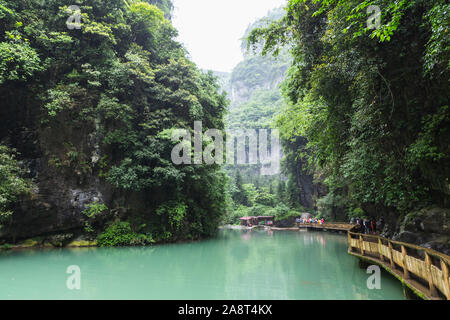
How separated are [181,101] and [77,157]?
5.80 m

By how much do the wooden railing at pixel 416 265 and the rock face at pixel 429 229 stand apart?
345 millimetres

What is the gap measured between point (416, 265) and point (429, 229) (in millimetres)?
2351

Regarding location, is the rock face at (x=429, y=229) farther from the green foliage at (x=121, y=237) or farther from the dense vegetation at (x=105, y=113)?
the green foliage at (x=121, y=237)

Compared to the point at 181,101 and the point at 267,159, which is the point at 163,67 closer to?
the point at 181,101

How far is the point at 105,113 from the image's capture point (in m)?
12.5

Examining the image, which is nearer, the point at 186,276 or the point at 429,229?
the point at 429,229

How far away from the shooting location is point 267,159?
56375mm

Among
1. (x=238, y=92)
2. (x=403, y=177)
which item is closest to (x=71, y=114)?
(x=403, y=177)

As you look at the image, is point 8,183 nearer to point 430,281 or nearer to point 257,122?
point 430,281

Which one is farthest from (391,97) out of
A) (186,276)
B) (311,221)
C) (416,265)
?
(311,221)

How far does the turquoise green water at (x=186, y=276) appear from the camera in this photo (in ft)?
17.5

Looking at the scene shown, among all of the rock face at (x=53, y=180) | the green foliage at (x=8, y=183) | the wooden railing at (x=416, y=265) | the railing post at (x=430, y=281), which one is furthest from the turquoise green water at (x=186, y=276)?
the green foliage at (x=8, y=183)

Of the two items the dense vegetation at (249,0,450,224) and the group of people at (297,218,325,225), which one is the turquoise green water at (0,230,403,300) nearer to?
the dense vegetation at (249,0,450,224)

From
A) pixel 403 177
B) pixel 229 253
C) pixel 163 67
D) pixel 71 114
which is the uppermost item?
pixel 163 67
